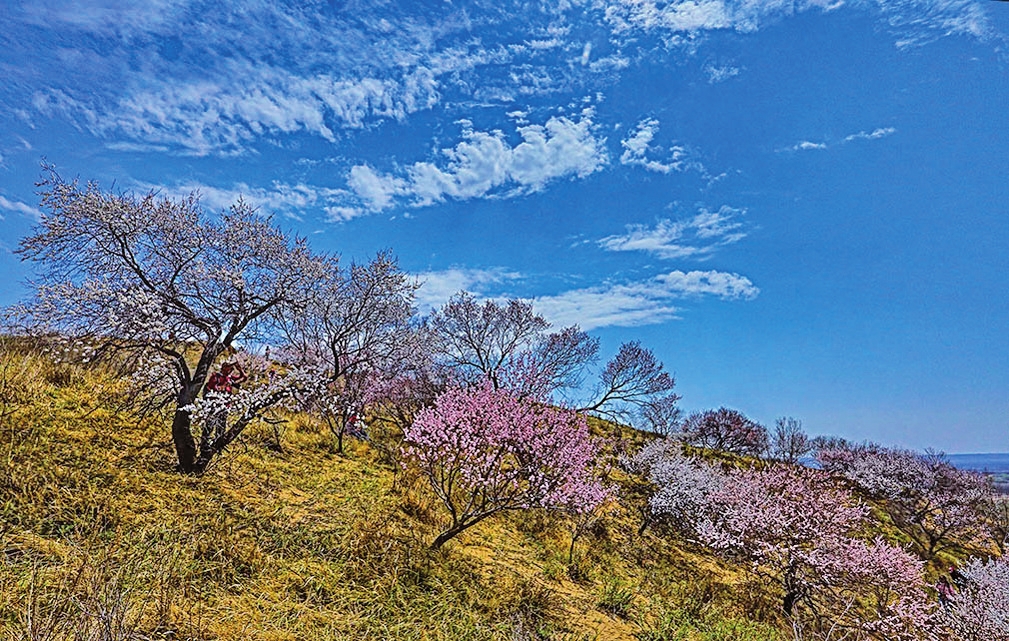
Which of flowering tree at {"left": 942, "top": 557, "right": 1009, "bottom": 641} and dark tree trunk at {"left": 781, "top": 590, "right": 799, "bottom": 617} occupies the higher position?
flowering tree at {"left": 942, "top": 557, "right": 1009, "bottom": 641}

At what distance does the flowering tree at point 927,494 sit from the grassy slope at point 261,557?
21.0 metres

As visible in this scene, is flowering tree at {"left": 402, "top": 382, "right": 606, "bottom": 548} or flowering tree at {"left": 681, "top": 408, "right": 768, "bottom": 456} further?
flowering tree at {"left": 681, "top": 408, "right": 768, "bottom": 456}

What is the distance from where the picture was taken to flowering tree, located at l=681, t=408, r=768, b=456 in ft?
124

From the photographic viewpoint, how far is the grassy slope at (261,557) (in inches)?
165

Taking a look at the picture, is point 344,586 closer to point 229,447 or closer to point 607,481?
point 229,447

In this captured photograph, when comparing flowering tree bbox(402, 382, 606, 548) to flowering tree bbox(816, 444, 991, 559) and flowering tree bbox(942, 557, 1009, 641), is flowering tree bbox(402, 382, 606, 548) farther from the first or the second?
flowering tree bbox(816, 444, 991, 559)

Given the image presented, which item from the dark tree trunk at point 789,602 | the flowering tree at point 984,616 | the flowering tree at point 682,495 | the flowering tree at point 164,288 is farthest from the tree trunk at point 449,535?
the flowering tree at point 984,616

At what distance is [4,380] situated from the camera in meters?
8.32

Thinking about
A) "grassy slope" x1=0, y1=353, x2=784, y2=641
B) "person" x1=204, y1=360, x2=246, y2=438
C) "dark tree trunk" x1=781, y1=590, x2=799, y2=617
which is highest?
"person" x1=204, y1=360, x2=246, y2=438

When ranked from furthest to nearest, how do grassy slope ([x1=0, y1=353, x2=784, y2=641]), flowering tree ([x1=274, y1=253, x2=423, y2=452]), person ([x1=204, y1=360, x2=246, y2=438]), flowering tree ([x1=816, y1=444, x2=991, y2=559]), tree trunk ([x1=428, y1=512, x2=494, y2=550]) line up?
flowering tree ([x1=816, y1=444, x2=991, y2=559]), flowering tree ([x1=274, y1=253, x2=423, y2=452]), person ([x1=204, y1=360, x2=246, y2=438]), tree trunk ([x1=428, y1=512, x2=494, y2=550]), grassy slope ([x1=0, y1=353, x2=784, y2=641])

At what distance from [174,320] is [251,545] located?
387 cm

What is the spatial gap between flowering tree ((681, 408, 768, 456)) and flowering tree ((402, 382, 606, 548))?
3270 cm

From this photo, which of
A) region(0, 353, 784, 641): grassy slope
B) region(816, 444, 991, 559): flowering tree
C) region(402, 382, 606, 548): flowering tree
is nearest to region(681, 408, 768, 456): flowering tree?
region(816, 444, 991, 559): flowering tree

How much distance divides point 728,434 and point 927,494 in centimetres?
1227
